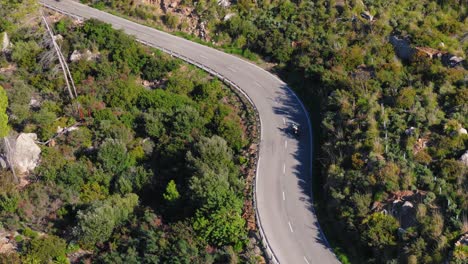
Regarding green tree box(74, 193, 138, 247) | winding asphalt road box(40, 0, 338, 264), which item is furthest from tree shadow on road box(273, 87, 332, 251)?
green tree box(74, 193, 138, 247)

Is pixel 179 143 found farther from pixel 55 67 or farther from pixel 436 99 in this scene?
pixel 436 99

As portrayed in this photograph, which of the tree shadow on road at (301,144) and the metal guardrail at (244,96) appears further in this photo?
the tree shadow on road at (301,144)

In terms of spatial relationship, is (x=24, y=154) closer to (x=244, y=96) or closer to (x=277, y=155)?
(x=244, y=96)

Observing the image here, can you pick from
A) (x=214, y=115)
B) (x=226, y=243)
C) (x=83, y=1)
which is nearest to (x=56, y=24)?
(x=83, y=1)

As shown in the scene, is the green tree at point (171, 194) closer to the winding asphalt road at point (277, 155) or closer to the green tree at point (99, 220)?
the green tree at point (99, 220)

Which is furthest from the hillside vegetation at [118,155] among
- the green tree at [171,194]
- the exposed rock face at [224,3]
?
the exposed rock face at [224,3]

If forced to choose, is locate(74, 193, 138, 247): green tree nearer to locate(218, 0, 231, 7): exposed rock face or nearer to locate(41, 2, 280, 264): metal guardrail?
locate(41, 2, 280, 264): metal guardrail

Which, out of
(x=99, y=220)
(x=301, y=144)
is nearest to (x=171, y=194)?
(x=99, y=220)

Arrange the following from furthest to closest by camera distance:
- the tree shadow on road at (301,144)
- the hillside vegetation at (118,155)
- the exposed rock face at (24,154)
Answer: the exposed rock face at (24,154) < the tree shadow on road at (301,144) < the hillside vegetation at (118,155)
